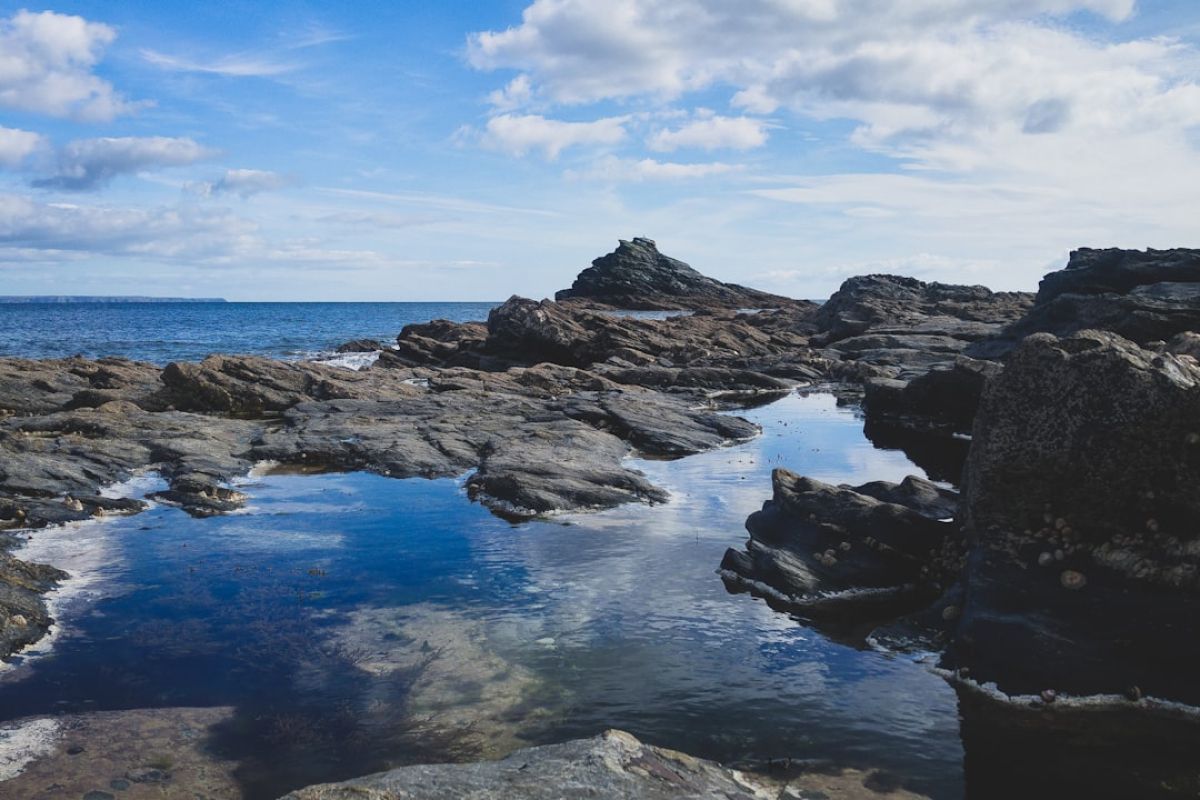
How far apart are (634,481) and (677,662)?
36.2ft

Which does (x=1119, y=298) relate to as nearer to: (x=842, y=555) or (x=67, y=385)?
(x=842, y=555)

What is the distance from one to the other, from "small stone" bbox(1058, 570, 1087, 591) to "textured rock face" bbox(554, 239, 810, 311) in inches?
5946

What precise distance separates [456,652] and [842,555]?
7.12 metres

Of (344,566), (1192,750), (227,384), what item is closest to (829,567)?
(1192,750)

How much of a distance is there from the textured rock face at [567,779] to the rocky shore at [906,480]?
0.04m

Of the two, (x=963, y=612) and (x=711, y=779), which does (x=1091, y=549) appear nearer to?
(x=963, y=612)

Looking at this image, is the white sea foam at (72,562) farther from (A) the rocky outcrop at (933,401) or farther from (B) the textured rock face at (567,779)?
(A) the rocky outcrop at (933,401)

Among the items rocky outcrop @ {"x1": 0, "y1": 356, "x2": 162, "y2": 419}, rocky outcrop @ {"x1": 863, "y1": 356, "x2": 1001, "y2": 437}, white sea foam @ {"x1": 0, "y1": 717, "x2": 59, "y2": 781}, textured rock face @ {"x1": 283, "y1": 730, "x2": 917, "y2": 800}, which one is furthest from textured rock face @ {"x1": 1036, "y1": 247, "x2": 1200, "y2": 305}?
white sea foam @ {"x1": 0, "y1": 717, "x2": 59, "y2": 781}

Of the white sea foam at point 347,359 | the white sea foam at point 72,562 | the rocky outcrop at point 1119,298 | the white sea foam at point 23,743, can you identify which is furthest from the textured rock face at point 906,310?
the white sea foam at point 23,743

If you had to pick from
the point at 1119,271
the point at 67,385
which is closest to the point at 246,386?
the point at 67,385

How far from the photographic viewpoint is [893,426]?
37.7 meters

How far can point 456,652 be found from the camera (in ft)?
42.5

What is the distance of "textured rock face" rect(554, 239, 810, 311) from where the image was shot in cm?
16850

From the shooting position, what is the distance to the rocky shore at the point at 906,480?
10.9 m
